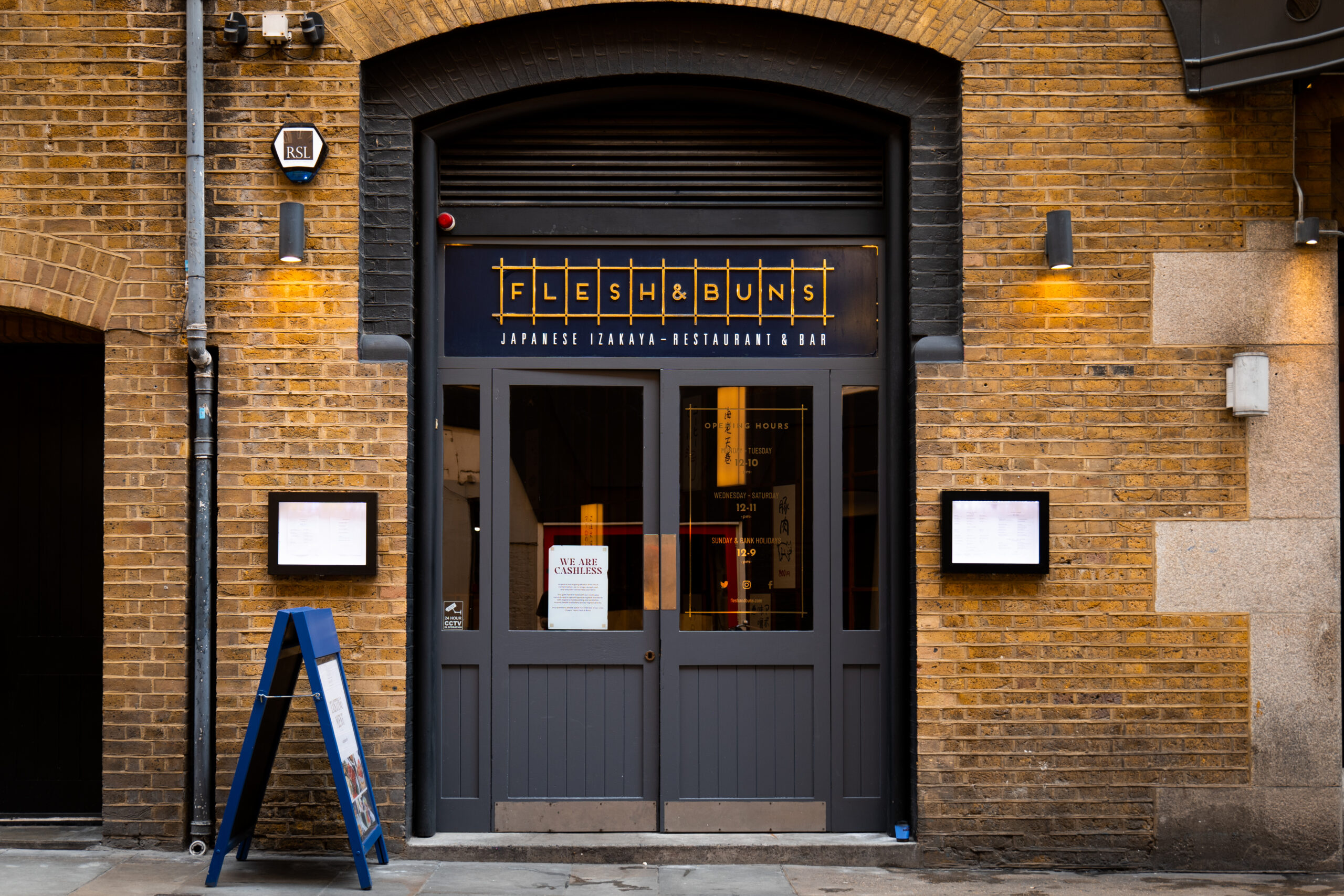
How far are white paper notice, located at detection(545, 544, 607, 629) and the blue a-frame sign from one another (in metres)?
1.21

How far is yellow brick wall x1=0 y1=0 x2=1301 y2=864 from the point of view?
5.43 m

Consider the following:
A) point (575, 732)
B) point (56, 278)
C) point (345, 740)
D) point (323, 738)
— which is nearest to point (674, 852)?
point (575, 732)

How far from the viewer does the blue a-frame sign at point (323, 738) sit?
4.84 m

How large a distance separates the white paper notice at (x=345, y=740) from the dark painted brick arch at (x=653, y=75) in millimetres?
1892

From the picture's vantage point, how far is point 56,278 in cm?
548

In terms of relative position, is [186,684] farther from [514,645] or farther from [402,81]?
[402,81]

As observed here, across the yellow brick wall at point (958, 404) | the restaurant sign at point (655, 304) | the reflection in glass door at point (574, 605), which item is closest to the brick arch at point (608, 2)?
the yellow brick wall at point (958, 404)

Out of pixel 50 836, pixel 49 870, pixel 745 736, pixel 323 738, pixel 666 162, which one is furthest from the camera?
pixel 666 162

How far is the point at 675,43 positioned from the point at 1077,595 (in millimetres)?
3785

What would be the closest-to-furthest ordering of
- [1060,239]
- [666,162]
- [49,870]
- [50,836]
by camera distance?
[49,870] < [1060,239] < [50,836] < [666,162]

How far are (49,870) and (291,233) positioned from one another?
138 inches

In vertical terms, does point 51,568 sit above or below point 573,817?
above

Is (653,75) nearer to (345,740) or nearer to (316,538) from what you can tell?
(316,538)

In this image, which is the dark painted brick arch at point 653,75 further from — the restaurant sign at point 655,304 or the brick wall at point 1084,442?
the restaurant sign at point 655,304
